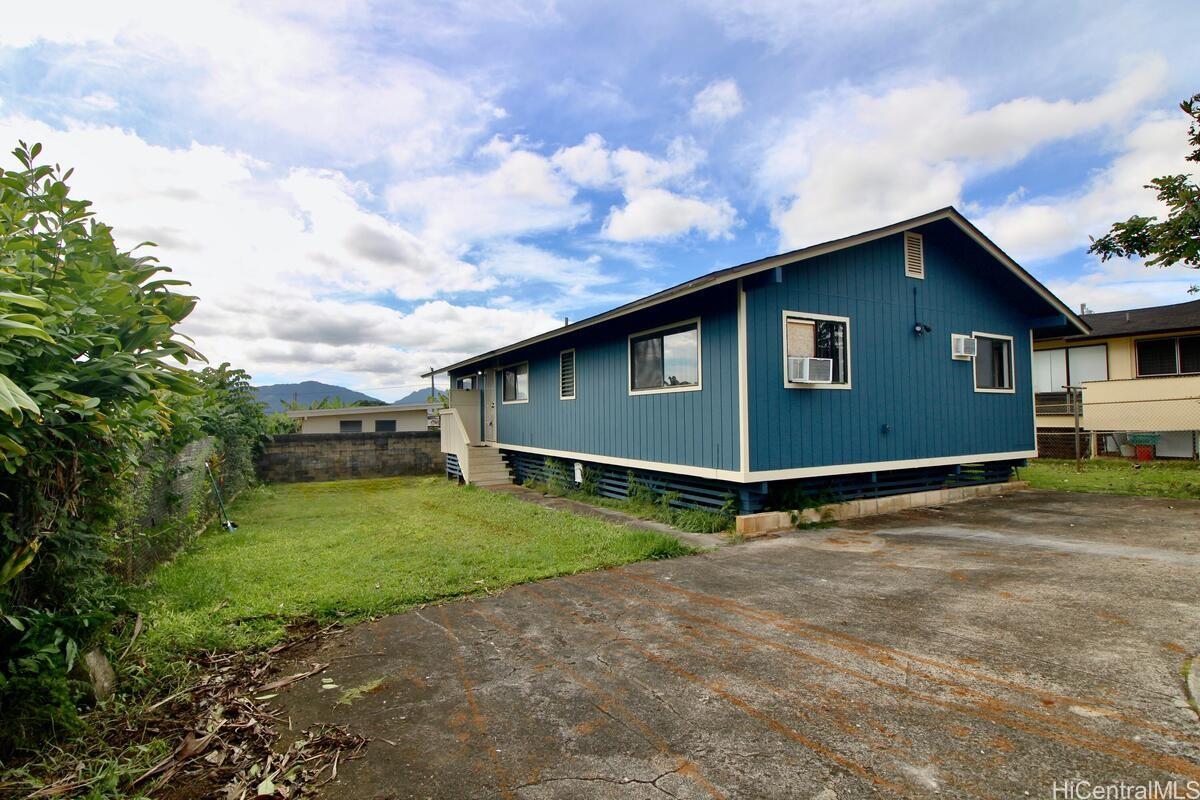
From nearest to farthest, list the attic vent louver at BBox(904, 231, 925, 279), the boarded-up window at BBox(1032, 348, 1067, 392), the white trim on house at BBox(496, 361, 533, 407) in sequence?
1. the attic vent louver at BBox(904, 231, 925, 279)
2. the white trim on house at BBox(496, 361, 533, 407)
3. the boarded-up window at BBox(1032, 348, 1067, 392)

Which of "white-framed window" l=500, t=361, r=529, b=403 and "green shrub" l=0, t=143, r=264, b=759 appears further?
"white-framed window" l=500, t=361, r=529, b=403

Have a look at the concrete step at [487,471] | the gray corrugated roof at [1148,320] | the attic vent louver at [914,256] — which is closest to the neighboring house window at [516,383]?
the concrete step at [487,471]

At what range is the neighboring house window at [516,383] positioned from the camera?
1363 cm

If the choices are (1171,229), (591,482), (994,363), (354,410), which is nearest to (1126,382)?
(1171,229)

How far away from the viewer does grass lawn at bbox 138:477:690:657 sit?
160 inches

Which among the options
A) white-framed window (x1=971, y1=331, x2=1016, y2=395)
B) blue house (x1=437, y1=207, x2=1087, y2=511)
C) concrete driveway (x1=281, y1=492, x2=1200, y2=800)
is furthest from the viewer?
white-framed window (x1=971, y1=331, x2=1016, y2=395)

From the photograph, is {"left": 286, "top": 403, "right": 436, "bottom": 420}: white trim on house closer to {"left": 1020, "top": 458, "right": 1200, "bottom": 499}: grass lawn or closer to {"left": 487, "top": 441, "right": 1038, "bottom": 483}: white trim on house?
{"left": 487, "top": 441, "right": 1038, "bottom": 483}: white trim on house

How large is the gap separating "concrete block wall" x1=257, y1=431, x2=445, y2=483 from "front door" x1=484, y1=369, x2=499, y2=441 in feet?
7.31

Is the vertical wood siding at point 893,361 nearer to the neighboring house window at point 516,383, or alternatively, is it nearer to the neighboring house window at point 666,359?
the neighboring house window at point 666,359

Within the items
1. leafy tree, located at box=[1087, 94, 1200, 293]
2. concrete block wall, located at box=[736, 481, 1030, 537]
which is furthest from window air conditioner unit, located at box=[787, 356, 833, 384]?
leafy tree, located at box=[1087, 94, 1200, 293]

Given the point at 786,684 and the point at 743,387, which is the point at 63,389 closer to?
the point at 786,684

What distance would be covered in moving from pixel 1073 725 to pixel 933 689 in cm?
54

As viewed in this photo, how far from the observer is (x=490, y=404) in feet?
51.9

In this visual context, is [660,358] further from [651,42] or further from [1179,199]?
[1179,199]
